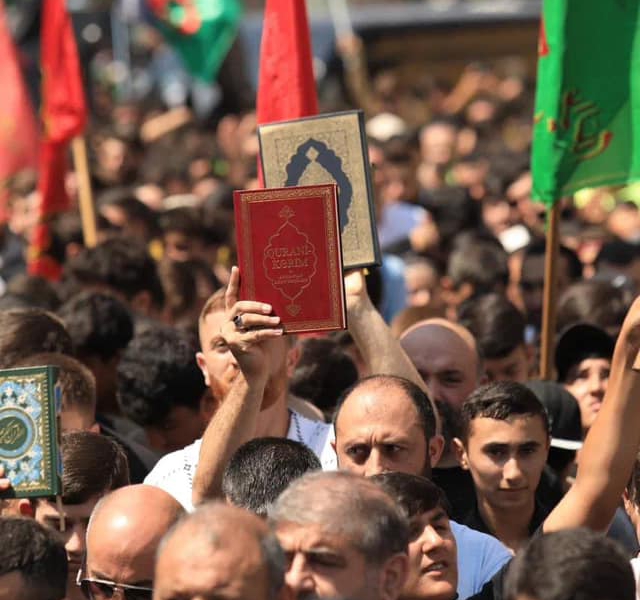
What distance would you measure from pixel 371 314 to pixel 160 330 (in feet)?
4.35

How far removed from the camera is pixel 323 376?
7.78 metres

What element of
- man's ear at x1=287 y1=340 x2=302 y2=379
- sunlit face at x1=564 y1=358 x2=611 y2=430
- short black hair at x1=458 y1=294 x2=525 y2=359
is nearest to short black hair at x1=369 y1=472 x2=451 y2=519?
man's ear at x1=287 y1=340 x2=302 y2=379

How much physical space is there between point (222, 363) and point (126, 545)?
5.77ft

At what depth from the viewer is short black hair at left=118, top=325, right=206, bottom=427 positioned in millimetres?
7586

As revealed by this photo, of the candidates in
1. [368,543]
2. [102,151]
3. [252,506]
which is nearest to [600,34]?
[252,506]

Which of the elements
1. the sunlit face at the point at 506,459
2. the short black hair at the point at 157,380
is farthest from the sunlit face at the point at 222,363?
the sunlit face at the point at 506,459

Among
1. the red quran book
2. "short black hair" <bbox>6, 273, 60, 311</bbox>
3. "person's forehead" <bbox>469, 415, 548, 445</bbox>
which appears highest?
the red quran book

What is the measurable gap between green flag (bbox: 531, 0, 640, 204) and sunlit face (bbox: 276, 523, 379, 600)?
3.51 meters

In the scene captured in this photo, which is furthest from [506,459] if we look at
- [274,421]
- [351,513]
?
[351,513]

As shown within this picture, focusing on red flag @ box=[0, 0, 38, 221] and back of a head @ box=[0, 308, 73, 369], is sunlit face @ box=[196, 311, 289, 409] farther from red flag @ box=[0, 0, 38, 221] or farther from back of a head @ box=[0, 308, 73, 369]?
red flag @ box=[0, 0, 38, 221]

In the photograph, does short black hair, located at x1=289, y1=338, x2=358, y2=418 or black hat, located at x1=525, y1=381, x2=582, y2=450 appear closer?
black hat, located at x1=525, y1=381, x2=582, y2=450

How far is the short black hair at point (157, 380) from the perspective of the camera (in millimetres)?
7586

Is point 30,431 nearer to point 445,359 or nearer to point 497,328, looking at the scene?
point 445,359

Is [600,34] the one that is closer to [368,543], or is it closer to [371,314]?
[371,314]
